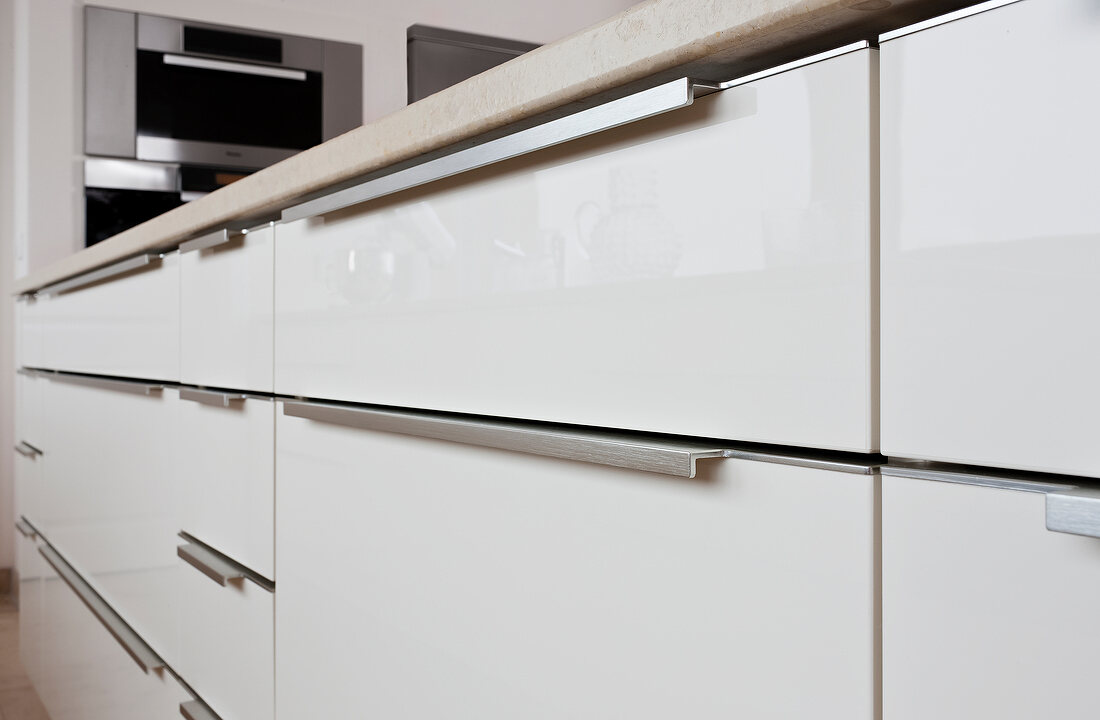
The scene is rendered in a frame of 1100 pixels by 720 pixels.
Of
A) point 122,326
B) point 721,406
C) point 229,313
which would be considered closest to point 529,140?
point 721,406

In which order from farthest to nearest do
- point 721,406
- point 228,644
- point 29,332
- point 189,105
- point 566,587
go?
point 189,105 < point 29,332 < point 228,644 < point 566,587 < point 721,406

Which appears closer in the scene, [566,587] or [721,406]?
[721,406]

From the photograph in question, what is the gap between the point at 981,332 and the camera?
1.16 feet

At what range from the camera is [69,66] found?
2.84 m

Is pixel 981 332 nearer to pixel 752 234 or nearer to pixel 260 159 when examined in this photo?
pixel 752 234

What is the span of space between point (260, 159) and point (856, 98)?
3.02 metres

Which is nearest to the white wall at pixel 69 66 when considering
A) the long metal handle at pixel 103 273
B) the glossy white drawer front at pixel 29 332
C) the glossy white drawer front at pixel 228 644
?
the glossy white drawer front at pixel 29 332

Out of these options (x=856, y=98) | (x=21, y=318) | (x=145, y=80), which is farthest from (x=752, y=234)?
(x=145, y=80)

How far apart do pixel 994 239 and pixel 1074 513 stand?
0.10m

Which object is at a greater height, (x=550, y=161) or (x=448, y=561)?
(x=550, y=161)

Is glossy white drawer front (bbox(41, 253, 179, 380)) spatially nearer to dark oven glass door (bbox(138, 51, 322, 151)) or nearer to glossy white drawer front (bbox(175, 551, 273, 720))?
glossy white drawer front (bbox(175, 551, 273, 720))

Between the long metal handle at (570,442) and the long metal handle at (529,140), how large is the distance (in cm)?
17

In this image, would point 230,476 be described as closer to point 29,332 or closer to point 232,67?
point 29,332

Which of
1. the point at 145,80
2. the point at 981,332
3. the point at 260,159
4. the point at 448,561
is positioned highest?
the point at 145,80
